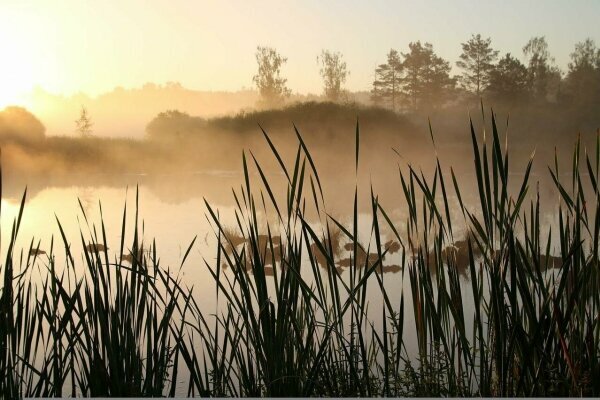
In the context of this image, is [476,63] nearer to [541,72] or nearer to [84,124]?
[541,72]

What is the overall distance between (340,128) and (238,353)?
2115 mm

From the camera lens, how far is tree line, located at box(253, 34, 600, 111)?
3254mm

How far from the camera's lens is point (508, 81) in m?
3.57

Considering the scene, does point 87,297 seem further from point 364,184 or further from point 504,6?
point 504,6

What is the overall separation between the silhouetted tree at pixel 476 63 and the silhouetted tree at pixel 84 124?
1903 mm

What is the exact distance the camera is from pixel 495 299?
1.35m

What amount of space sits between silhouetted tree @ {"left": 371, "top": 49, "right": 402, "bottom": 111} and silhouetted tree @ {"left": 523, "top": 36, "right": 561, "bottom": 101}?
0.67 meters

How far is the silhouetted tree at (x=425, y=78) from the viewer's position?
11.0ft

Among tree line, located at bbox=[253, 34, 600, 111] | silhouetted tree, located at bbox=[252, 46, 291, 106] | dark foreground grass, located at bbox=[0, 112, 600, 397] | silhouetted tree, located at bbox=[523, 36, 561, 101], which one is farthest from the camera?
silhouetted tree, located at bbox=[523, 36, 561, 101]

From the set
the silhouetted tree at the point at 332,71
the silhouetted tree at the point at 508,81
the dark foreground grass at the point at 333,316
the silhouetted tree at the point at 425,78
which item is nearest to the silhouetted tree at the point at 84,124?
the silhouetted tree at the point at 332,71

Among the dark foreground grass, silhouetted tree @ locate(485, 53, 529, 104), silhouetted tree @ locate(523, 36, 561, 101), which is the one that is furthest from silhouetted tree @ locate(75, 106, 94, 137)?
silhouetted tree @ locate(523, 36, 561, 101)

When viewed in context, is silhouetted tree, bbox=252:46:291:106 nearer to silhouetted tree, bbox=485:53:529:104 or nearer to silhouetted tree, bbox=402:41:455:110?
silhouetted tree, bbox=402:41:455:110

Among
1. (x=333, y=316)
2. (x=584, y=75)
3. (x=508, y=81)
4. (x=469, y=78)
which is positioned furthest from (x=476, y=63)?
(x=333, y=316)

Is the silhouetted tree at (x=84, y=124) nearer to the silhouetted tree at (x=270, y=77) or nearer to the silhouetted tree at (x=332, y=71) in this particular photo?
the silhouetted tree at (x=270, y=77)
